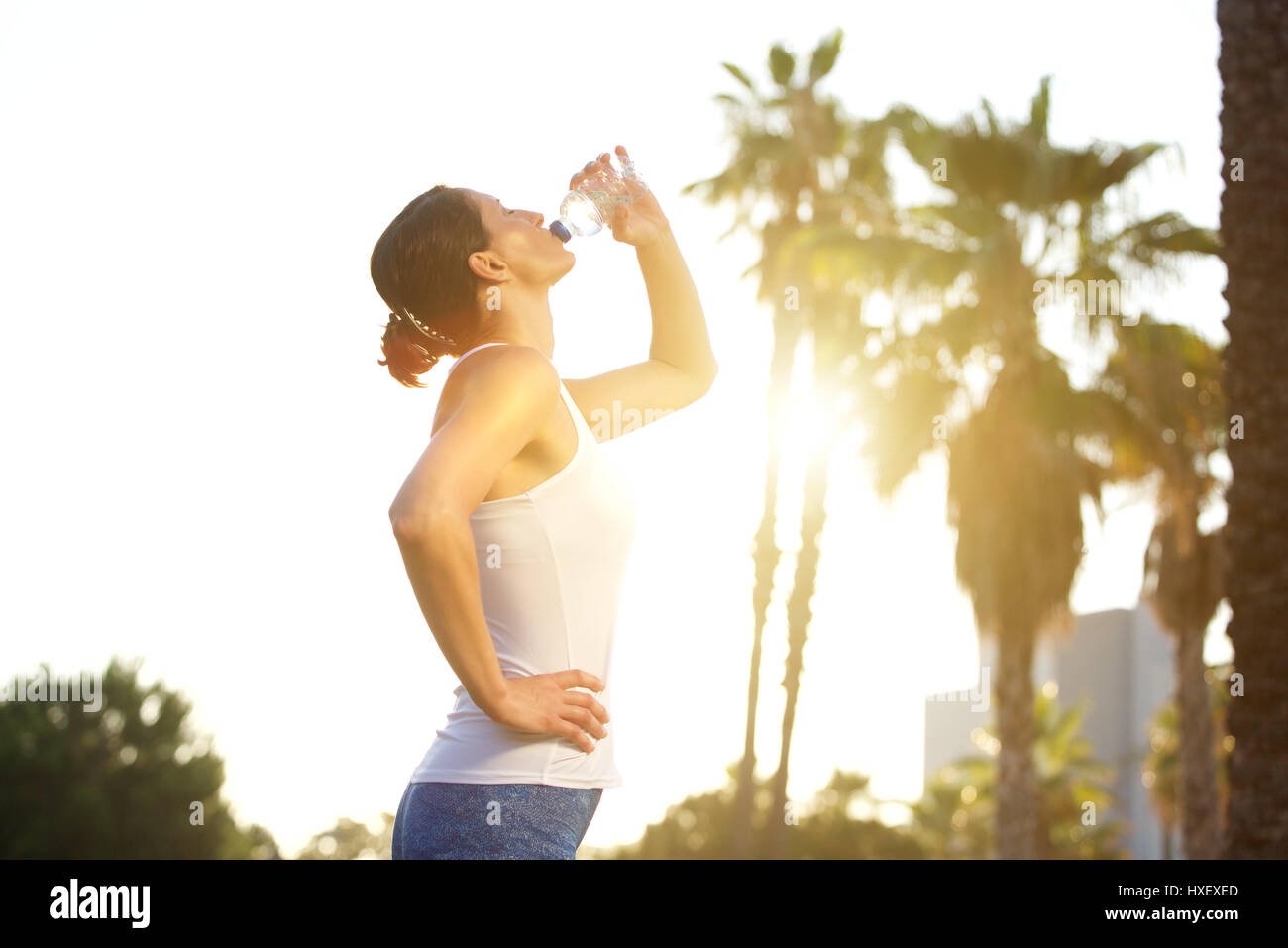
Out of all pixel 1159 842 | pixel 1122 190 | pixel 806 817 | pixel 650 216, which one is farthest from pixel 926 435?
pixel 1159 842

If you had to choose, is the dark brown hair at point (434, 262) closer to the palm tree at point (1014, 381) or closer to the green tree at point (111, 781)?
the palm tree at point (1014, 381)

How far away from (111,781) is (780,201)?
22.2 metres

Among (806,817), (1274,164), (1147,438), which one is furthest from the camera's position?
(806,817)

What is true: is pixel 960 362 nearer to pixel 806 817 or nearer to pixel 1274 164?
pixel 1274 164

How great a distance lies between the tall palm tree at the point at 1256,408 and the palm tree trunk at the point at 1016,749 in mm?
10528

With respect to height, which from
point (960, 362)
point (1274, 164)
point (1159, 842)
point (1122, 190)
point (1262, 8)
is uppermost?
point (1122, 190)

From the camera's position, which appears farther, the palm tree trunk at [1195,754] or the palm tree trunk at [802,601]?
the palm tree trunk at [802,601]

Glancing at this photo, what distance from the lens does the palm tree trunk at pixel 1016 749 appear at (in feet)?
55.2

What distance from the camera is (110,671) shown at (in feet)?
116

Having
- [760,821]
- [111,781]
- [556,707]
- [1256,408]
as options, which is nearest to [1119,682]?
[760,821]

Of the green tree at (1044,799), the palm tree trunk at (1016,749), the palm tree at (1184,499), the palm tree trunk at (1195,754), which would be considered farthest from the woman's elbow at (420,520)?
the green tree at (1044,799)

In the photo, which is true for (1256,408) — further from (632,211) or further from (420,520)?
(420,520)

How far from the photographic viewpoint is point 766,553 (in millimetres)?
22281

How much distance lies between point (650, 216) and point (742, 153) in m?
20.6
